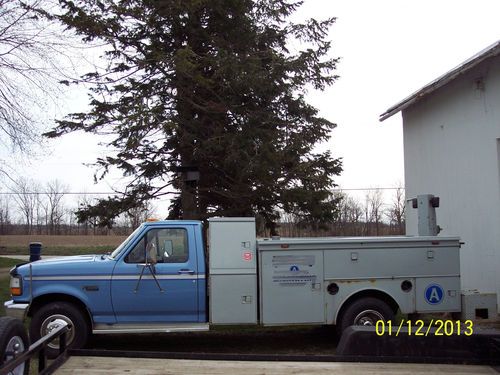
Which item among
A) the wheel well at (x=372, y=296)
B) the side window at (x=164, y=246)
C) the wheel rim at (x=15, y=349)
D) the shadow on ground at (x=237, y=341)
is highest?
the side window at (x=164, y=246)

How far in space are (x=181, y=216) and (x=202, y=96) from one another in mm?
4075

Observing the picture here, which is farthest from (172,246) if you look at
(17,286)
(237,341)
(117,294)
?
(17,286)

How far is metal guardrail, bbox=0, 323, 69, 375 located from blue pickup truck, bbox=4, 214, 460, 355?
3553mm

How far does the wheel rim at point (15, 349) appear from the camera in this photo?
4051mm

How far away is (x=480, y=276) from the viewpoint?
36.6 feet

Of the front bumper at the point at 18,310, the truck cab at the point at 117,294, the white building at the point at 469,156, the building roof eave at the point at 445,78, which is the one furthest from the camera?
the white building at the point at 469,156

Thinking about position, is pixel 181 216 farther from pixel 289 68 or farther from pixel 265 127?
pixel 289 68

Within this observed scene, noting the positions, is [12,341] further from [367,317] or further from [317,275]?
[367,317]

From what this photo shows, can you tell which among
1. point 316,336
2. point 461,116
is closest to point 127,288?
point 316,336

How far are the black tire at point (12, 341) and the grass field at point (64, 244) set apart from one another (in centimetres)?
3316

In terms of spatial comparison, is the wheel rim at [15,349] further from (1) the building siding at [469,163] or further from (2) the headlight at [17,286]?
(1) the building siding at [469,163]

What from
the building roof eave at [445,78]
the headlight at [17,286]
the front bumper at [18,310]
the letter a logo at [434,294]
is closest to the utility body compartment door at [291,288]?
the letter a logo at [434,294]

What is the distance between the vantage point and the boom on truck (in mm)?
8141

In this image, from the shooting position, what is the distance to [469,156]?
1168 cm
